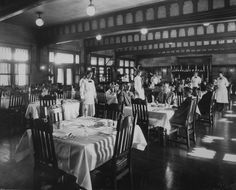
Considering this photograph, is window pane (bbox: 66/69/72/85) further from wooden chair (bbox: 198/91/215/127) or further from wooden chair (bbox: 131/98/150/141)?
wooden chair (bbox: 131/98/150/141)

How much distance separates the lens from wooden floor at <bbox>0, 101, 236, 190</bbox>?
3.23 metres

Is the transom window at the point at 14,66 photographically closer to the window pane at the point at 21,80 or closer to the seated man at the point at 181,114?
the window pane at the point at 21,80

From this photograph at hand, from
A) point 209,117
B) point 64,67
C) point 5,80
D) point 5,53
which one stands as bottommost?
point 209,117

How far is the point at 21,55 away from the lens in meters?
9.75

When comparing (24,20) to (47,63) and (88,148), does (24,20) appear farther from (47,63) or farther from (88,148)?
(88,148)

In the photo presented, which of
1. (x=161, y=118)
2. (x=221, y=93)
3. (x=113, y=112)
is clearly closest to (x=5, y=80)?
(x=113, y=112)

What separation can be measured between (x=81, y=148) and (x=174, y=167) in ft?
6.64

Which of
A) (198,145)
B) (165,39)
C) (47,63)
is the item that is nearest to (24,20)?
(47,63)

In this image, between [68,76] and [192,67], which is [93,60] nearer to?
[68,76]

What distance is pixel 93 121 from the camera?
362 cm

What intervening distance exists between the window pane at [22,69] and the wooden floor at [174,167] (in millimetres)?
4949

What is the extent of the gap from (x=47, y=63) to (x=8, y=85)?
6.67ft

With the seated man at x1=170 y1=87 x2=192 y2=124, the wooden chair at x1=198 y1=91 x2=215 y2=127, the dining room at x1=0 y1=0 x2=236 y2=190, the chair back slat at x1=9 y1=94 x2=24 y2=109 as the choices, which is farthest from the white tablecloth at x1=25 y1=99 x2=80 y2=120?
the wooden chair at x1=198 y1=91 x2=215 y2=127

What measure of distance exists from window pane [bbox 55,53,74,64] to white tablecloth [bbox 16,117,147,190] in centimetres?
881
